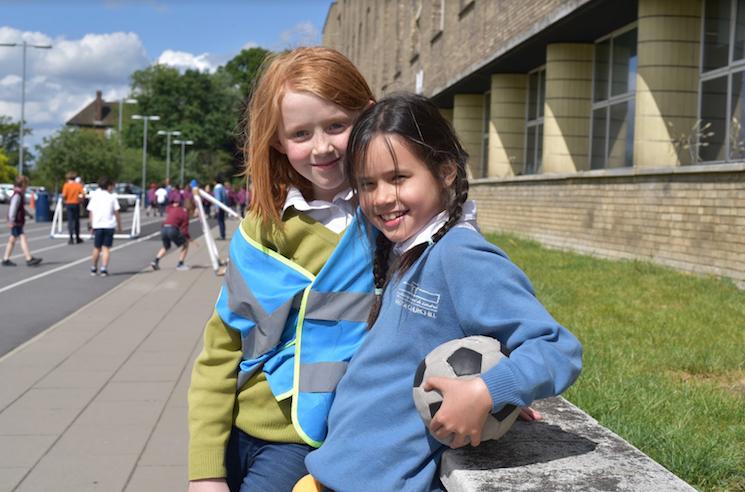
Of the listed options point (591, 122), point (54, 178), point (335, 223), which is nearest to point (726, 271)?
point (591, 122)

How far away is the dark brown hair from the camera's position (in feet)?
6.42

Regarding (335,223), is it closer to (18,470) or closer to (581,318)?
(18,470)

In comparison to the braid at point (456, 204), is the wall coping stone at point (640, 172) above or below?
above

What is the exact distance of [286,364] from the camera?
220cm

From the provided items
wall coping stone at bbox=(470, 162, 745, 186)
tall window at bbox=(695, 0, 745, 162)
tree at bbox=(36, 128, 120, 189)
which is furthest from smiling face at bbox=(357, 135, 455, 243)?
tree at bbox=(36, 128, 120, 189)

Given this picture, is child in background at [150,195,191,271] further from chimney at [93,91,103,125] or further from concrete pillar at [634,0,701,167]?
chimney at [93,91,103,125]

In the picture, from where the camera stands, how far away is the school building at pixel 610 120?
12.1m

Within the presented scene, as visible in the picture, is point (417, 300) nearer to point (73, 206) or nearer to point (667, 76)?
point (667, 76)

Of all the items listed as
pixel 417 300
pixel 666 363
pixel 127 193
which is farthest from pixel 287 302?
pixel 127 193

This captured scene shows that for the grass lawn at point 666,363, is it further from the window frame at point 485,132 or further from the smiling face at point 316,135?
the window frame at point 485,132

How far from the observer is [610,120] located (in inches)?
681

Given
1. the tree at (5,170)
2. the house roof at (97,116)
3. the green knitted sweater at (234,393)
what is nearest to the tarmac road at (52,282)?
the green knitted sweater at (234,393)

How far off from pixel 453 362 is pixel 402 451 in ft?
0.87

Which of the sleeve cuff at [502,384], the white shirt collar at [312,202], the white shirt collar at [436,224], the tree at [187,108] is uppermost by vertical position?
the tree at [187,108]
